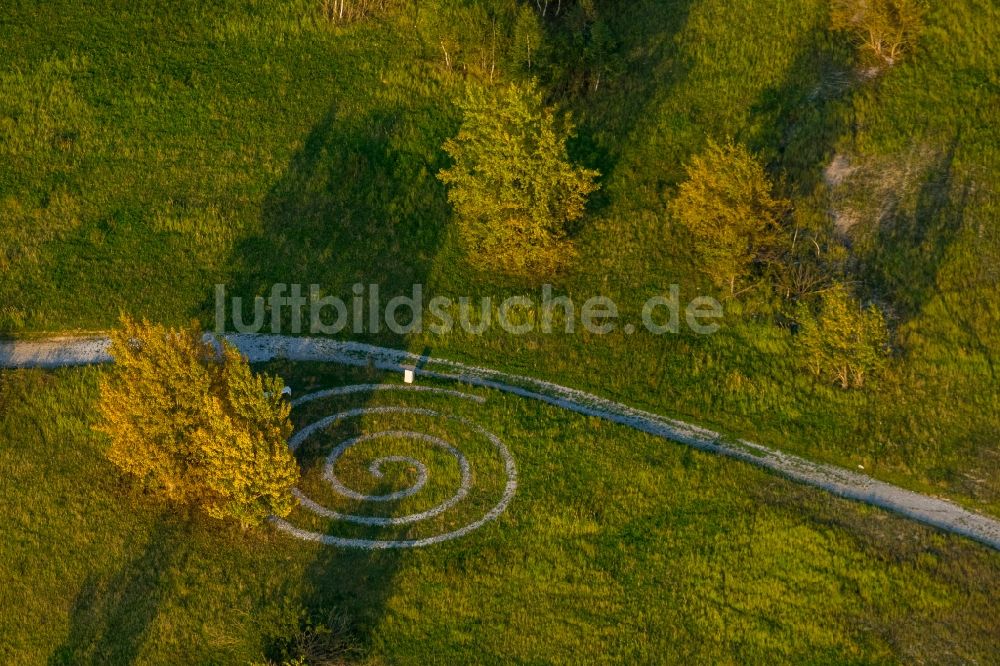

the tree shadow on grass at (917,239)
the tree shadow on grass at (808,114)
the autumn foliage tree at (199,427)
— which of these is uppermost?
the tree shadow on grass at (808,114)

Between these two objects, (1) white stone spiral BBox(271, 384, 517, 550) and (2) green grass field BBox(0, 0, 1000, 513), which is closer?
(1) white stone spiral BBox(271, 384, 517, 550)

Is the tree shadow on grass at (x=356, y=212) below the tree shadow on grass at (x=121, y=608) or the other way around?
the other way around

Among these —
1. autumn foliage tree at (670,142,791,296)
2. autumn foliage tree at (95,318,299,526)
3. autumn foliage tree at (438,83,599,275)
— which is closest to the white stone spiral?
autumn foliage tree at (95,318,299,526)

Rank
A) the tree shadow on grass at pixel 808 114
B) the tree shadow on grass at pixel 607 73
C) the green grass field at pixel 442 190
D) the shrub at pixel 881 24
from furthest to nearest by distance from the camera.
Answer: the shrub at pixel 881 24 → the tree shadow on grass at pixel 607 73 → the tree shadow on grass at pixel 808 114 → the green grass field at pixel 442 190

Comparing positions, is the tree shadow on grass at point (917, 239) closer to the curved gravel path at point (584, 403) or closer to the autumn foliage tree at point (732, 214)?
the autumn foliage tree at point (732, 214)

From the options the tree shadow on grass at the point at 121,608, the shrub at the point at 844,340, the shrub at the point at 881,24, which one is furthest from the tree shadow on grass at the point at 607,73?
the tree shadow on grass at the point at 121,608

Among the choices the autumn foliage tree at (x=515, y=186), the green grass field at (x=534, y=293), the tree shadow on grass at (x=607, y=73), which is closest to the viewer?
the green grass field at (x=534, y=293)

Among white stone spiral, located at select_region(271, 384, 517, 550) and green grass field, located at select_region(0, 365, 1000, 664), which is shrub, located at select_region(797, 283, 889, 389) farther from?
white stone spiral, located at select_region(271, 384, 517, 550)
